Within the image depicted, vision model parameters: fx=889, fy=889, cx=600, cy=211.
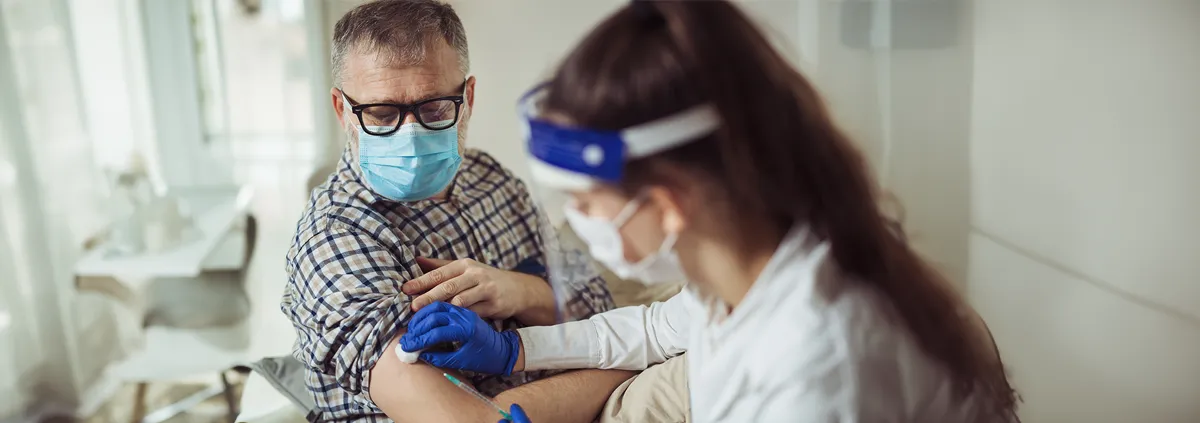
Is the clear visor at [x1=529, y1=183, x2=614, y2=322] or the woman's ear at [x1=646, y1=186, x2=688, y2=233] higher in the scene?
the woman's ear at [x1=646, y1=186, x2=688, y2=233]

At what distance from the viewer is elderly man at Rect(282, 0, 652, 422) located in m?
1.36

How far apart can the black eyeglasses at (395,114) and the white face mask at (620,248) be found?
509 mm

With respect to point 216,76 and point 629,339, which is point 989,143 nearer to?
point 629,339

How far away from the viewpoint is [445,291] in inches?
56.9

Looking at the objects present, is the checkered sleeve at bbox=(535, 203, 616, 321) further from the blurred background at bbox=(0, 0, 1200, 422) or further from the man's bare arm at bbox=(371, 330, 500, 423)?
the blurred background at bbox=(0, 0, 1200, 422)

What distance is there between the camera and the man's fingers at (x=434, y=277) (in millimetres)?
1424

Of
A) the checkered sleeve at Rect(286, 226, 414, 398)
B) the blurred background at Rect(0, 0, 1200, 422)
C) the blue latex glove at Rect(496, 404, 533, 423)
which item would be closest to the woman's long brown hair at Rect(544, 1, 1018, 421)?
the blurred background at Rect(0, 0, 1200, 422)

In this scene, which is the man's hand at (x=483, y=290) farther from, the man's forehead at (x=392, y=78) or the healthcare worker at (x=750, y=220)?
the healthcare worker at (x=750, y=220)

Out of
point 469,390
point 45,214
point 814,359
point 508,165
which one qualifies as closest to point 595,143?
point 814,359

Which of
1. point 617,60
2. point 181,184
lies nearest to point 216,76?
point 181,184

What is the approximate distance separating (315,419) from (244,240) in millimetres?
1108

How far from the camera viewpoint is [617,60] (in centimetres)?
89

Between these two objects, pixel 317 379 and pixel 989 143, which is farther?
pixel 989 143

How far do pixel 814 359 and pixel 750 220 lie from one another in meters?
0.17
